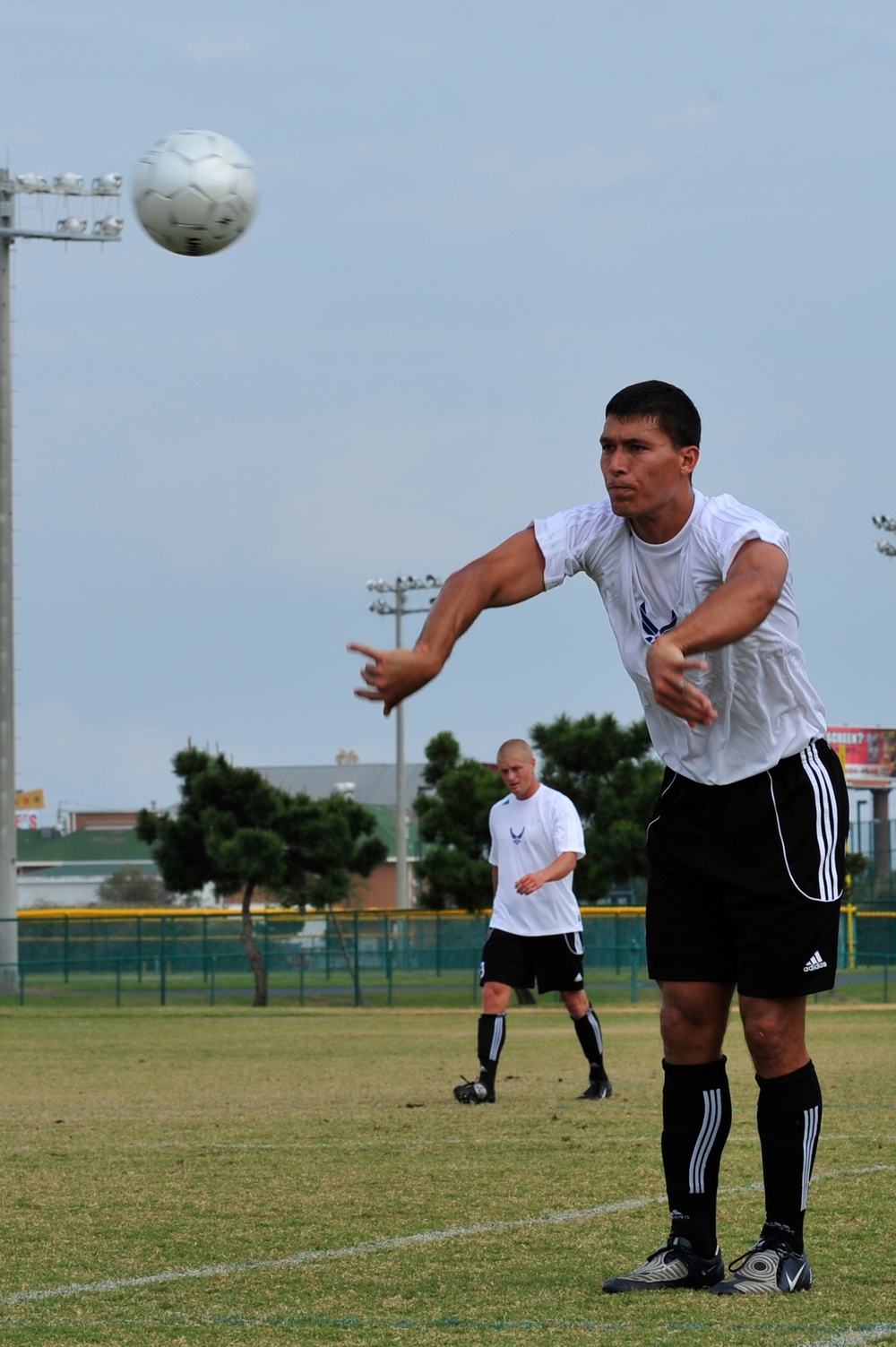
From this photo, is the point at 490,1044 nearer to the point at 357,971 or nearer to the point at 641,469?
the point at 641,469

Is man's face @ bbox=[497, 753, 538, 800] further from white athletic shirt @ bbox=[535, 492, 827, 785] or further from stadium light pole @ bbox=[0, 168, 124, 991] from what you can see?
stadium light pole @ bbox=[0, 168, 124, 991]

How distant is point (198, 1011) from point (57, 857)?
3014 inches

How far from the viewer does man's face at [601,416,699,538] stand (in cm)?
456

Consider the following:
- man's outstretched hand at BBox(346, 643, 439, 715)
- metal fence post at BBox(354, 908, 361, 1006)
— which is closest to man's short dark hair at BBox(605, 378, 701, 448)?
man's outstretched hand at BBox(346, 643, 439, 715)

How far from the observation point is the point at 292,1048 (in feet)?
55.5

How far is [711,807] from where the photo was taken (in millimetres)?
4703

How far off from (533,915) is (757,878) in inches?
252

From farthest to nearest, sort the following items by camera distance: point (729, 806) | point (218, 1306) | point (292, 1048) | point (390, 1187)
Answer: point (292, 1048), point (390, 1187), point (729, 806), point (218, 1306)

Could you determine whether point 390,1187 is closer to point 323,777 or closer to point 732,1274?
point 732,1274

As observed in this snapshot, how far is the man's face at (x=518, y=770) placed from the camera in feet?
35.8

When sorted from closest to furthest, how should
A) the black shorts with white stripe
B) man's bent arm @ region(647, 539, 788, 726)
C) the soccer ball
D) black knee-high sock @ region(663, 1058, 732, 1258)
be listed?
man's bent arm @ region(647, 539, 788, 726)
the black shorts with white stripe
black knee-high sock @ region(663, 1058, 732, 1258)
the soccer ball

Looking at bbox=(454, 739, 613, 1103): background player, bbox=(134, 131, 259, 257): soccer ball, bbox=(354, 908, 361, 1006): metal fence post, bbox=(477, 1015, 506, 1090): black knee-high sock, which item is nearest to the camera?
bbox=(477, 1015, 506, 1090): black knee-high sock

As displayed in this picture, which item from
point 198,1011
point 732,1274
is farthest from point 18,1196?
point 198,1011

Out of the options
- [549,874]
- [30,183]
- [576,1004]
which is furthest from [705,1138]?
[30,183]
